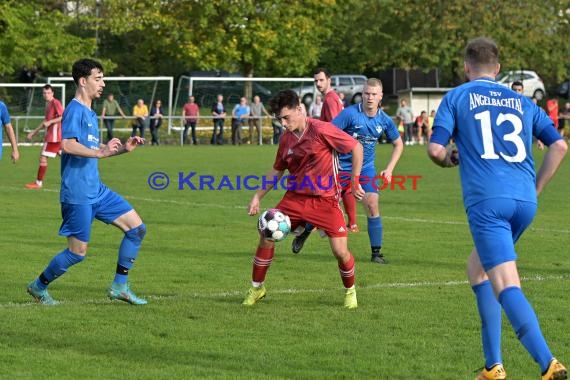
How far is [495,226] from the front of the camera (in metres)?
6.31

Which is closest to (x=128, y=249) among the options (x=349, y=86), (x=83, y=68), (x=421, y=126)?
(x=83, y=68)

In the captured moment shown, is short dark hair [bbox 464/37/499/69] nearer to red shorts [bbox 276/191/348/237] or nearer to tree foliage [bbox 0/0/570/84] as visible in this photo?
red shorts [bbox 276/191/348/237]

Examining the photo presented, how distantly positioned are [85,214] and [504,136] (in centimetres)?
399

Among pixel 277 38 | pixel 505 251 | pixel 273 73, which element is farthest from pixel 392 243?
pixel 273 73

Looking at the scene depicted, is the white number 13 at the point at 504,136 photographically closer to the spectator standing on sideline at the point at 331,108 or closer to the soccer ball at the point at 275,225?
the soccer ball at the point at 275,225

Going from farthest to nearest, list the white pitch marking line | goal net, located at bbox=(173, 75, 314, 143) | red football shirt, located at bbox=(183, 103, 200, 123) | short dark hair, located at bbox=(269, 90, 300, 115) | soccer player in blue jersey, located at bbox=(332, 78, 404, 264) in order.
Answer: goal net, located at bbox=(173, 75, 314, 143)
red football shirt, located at bbox=(183, 103, 200, 123)
soccer player in blue jersey, located at bbox=(332, 78, 404, 264)
the white pitch marking line
short dark hair, located at bbox=(269, 90, 300, 115)

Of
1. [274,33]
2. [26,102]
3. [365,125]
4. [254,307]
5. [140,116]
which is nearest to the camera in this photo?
[254,307]

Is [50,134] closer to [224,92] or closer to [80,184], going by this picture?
[80,184]

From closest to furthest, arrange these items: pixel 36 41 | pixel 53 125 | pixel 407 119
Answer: pixel 53 125, pixel 407 119, pixel 36 41

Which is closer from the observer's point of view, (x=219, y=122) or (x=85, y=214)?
(x=85, y=214)

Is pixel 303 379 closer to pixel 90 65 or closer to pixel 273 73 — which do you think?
pixel 90 65

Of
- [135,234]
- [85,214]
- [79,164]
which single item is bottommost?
[135,234]

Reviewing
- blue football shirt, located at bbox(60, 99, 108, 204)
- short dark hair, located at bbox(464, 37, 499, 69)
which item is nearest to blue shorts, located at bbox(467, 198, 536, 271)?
short dark hair, located at bbox(464, 37, 499, 69)

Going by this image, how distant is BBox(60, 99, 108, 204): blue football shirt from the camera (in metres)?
9.21
